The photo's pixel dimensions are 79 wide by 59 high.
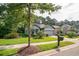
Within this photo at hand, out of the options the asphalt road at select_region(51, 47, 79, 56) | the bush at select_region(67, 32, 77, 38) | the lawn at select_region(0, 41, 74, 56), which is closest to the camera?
the asphalt road at select_region(51, 47, 79, 56)

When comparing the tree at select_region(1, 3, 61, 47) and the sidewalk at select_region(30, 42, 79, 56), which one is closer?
the sidewalk at select_region(30, 42, 79, 56)

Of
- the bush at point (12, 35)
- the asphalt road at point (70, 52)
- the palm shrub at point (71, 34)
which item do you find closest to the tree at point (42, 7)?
the bush at point (12, 35)

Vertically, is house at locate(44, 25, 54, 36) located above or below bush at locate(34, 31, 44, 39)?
above

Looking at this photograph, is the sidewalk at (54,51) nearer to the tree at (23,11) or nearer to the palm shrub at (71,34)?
the palm shrub at (71,34)

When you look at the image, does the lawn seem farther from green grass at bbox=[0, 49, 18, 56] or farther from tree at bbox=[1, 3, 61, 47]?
tree at bbox=[1, 3, 61, 47]

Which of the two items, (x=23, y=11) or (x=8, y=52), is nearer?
(x=8, y=52)

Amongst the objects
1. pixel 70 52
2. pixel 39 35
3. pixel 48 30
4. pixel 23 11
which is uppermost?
pixel 23 11

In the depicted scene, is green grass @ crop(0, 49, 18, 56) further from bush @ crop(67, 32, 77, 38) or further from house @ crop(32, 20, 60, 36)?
bush @ crop(67, 32, 77, 38)

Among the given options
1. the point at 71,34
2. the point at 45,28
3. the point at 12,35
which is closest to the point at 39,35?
the point at 45,28

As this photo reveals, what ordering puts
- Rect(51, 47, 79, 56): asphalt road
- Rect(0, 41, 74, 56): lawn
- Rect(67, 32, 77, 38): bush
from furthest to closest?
Rect(67, 32, 77, 38): bush < Rect(0, 41, 74, 56): lawn < Rect(51, 47, 79, 56): asphalt road

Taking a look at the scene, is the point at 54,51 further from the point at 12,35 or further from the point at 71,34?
the point at 12,35

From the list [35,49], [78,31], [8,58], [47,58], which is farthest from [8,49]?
[78,31]

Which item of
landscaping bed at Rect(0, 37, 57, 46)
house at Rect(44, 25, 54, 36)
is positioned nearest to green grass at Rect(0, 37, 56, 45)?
landscaping bed at Rect(0, 37, 57, 46)

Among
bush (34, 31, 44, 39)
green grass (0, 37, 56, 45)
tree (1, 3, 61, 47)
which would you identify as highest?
tree (1, 3, 61, 47)
